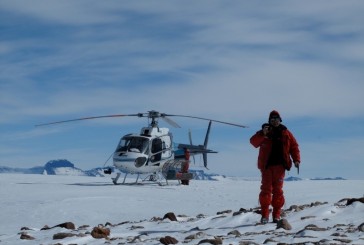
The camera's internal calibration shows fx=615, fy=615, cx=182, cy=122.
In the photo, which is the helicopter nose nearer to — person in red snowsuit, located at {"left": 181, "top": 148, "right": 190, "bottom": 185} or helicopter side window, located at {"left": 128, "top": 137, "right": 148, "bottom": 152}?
helicopter side window, located at {"left": 128, "top": 137, "right": 148, "bottom": 152}

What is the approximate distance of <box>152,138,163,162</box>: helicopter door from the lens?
26141mm

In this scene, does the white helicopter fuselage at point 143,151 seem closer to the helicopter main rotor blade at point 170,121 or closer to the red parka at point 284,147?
the helicopter main rotor blade at point 170,121

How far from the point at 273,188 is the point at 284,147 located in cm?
67

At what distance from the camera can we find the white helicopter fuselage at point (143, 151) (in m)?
25.2

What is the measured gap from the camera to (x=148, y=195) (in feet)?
63.5

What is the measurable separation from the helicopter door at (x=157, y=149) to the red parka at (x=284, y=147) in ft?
54.3

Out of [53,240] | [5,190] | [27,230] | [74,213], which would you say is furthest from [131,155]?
[53,240]

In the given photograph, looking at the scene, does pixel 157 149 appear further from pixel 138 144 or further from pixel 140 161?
pixel 140 161

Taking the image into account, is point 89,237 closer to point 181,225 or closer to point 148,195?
point 181,225

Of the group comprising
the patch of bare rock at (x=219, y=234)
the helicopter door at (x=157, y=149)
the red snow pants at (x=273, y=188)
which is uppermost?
the helicopter door at (x=157, y=149)

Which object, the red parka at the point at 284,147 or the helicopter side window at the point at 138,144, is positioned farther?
the helicopter side window at the point at 138,144

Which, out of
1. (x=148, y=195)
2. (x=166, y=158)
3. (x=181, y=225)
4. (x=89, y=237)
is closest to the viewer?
(x=89, y=237)

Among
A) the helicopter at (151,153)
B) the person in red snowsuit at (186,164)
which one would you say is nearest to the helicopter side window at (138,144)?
the helicopter at (151,153)

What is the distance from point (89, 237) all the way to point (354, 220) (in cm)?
378
